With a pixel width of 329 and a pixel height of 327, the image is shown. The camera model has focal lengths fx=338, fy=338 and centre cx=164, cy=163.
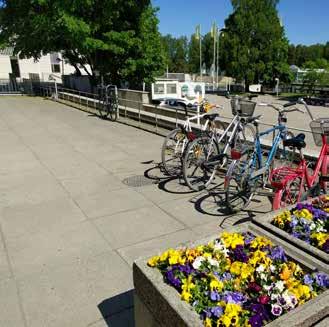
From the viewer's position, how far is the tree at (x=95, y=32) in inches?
699

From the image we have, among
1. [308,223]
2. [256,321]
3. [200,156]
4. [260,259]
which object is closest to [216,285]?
[256,321]

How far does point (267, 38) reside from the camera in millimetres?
37000

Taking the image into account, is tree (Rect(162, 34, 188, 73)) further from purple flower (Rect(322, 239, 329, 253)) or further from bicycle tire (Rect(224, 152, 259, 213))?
purple flower (Rect(322, 239, 329, 253))

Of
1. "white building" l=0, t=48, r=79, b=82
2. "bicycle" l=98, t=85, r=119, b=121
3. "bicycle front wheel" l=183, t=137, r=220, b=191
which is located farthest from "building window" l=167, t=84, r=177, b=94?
"white building" l=0, t=48, r=79, b=82

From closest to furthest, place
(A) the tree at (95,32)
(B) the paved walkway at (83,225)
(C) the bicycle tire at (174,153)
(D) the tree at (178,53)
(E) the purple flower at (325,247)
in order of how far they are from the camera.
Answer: (E) the purple flower at (325,247), (B) the paved walkway at (83,225), (C) the bicycle tire at (174,153), (A) the tree at (95,32), (D) the tree at (178,53)

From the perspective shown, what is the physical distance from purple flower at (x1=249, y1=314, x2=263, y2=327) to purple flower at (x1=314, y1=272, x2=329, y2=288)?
497mm

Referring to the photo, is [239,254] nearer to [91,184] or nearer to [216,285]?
[216,285]

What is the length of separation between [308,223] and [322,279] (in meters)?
0.65

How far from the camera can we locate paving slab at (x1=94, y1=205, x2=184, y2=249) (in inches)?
150

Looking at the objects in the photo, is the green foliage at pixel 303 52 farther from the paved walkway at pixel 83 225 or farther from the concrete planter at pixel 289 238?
the concrete planter at pixel 289 238

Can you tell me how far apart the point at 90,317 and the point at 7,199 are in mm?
2939

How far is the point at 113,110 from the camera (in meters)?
11.9

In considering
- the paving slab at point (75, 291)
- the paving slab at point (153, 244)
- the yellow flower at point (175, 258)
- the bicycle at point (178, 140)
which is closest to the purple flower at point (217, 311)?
the yellow flower at point (175, 258)

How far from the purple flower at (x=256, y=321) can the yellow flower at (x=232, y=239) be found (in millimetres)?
615
